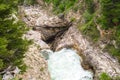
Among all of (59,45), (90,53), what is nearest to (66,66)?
(90,53)

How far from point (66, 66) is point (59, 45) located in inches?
278

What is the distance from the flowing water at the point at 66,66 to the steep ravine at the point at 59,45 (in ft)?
2.72

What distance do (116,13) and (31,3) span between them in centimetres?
3815

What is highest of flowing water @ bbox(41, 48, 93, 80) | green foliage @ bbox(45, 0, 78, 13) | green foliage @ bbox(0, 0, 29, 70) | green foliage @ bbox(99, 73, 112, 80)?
green foliage @ bbox(0, 0, 29, 70)

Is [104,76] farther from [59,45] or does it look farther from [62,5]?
[62,5]

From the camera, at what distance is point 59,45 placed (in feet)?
132

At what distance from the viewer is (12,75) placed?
23.6 meters

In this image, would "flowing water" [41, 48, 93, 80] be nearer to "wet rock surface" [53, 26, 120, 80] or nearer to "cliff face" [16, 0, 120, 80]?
"cliff face" [16, 0, 120, 80]

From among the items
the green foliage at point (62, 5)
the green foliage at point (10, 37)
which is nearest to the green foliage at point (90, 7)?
the green foliage at point (62, 5)

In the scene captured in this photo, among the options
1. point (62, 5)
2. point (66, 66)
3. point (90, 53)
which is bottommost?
point (62, 5)

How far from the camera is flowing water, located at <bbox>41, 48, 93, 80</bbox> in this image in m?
30.9

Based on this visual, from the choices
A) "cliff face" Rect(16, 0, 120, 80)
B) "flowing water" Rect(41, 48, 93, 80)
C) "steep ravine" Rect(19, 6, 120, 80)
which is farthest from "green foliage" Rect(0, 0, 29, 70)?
"flowing water" Rect(41, 48, 93, 80)

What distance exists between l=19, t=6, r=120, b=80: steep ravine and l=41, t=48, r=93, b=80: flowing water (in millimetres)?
830

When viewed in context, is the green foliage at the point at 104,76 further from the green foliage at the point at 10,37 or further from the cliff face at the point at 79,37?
the green foliage at the point at 10,37
